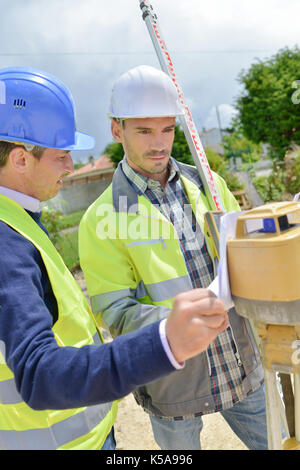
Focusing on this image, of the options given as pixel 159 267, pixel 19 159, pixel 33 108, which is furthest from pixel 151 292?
pixel 33 108

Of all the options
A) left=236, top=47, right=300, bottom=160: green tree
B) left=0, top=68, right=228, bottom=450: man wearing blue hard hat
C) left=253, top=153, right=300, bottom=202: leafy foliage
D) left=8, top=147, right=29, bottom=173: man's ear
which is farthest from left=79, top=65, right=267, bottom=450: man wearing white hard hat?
left=236, top=47, right=300, bottom=160: green tree

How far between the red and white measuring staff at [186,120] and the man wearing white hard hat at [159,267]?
13cm

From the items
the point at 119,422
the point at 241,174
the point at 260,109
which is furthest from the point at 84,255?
the point at 260,109

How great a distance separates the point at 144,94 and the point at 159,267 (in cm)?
83

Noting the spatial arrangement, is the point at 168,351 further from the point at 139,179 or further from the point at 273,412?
the point at 139,179

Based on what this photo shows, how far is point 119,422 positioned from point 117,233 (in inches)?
99.6

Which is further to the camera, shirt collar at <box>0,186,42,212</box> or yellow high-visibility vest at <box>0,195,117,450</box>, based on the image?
shirt collar at <box>0,186,42,212</box>

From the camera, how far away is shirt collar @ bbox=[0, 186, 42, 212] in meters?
1.33

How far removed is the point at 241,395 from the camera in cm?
184

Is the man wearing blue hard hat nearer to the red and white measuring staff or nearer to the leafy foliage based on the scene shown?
the red and white measuring staff

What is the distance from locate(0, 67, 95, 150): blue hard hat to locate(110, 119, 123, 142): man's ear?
56 centimetres

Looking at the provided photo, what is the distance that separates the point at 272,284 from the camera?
0.99m

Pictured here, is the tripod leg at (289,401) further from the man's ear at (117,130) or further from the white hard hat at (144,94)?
the man's ear at (117,130)

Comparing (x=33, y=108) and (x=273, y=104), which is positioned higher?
(x=273, y=104)
